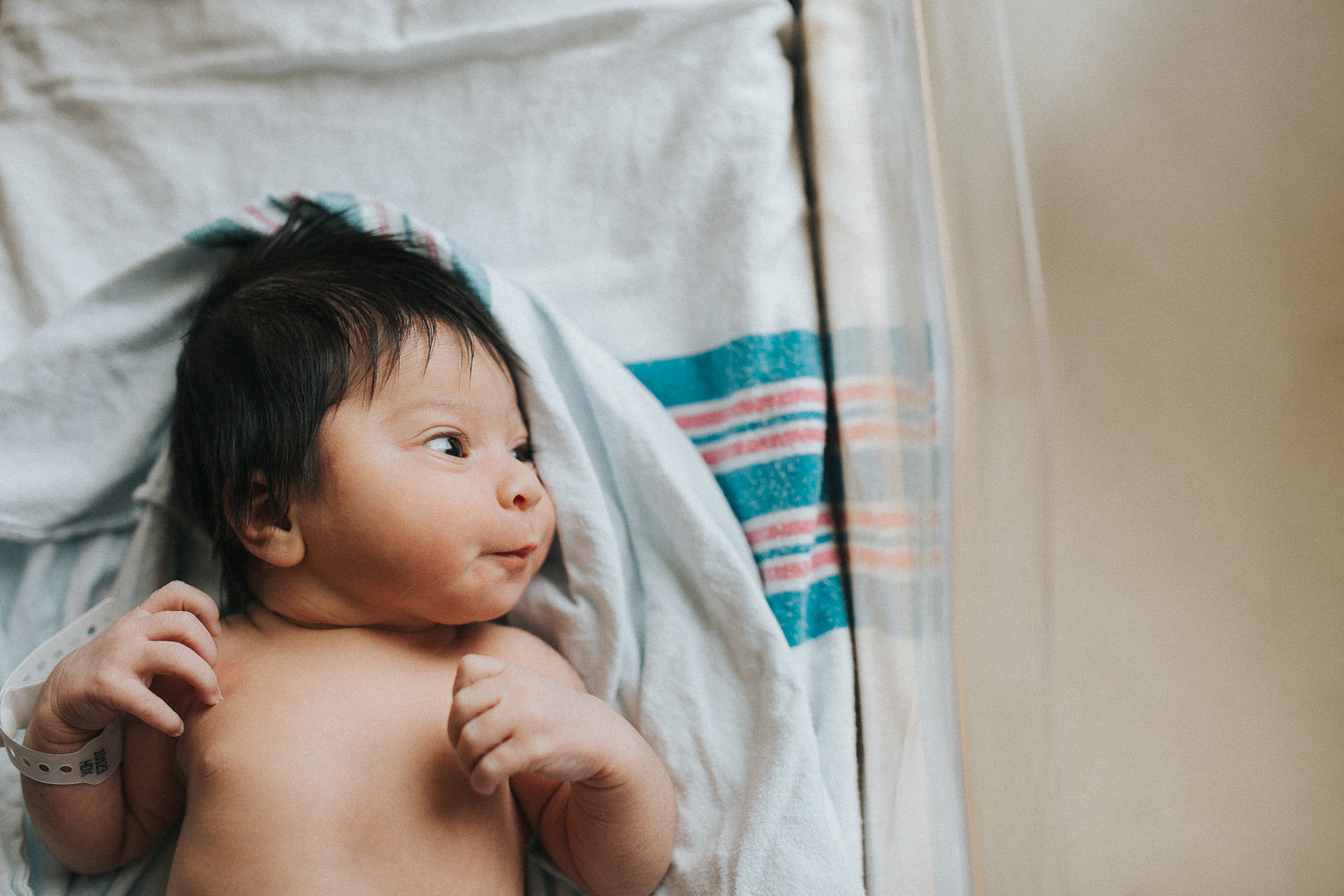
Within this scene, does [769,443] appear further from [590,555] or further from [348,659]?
[348,659]

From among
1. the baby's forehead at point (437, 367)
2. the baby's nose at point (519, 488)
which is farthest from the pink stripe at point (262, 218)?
the baby's nose at point (519, 488)

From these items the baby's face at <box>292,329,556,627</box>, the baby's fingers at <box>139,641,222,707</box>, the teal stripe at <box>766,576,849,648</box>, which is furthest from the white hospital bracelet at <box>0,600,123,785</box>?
the teal stripe at <box>766,576,849,648</box>

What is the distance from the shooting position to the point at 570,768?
0.69 metres

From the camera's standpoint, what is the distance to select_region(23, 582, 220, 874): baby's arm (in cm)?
69

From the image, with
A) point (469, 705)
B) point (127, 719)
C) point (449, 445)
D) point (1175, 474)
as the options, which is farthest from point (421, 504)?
point (1175, 474)

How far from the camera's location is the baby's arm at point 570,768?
65 cm

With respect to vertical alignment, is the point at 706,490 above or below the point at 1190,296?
below

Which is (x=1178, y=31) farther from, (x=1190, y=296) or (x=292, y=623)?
(x=292, y=623)

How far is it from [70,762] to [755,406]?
26.7 inches

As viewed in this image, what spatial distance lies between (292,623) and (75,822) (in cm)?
23

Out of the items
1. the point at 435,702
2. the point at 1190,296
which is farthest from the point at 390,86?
the point at 1190,296

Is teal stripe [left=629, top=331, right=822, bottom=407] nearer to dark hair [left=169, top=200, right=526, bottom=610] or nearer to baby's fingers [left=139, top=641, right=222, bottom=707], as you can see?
dark hair [left=169, top=200, right=526, bottom=610]

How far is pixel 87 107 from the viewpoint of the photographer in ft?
3.59

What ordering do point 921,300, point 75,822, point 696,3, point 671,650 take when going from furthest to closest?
point 696,3, point 671,650, point 75,822, point 921,300
